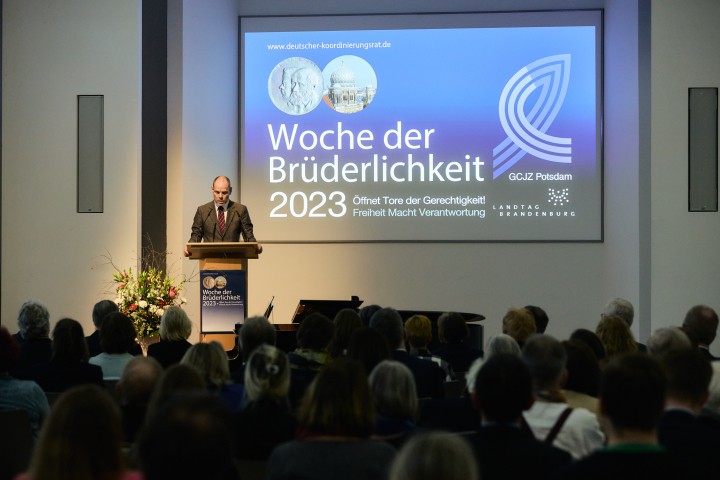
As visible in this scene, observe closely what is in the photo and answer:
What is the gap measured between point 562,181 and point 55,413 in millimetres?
7982

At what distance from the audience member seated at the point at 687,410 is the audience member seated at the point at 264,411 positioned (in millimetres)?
1182

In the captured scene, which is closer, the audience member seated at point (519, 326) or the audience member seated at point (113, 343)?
the audience member seated at point (113, 343)

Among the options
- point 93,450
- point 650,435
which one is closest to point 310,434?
point 93,450

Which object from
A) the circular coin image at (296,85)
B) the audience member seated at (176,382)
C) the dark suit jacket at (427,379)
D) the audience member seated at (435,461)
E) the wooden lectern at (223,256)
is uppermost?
the circular coin image at (296,85)

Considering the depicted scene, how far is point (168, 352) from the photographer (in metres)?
3.79

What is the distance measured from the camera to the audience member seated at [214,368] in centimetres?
267

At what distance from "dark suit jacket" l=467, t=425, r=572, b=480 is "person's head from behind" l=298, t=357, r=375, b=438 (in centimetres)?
30

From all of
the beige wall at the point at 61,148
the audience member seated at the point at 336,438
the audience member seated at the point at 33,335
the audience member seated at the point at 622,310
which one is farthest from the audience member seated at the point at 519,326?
the beige wall at the point at 61,148

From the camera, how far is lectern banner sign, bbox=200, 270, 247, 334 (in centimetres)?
522

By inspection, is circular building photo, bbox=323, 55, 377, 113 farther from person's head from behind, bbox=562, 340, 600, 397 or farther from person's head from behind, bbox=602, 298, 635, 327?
person's head from behind, bbox=562, 340, 600, 397

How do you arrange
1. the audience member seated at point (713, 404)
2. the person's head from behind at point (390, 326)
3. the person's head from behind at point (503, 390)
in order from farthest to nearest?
the person's head from behind at point (390, 326), the audience member seated at point (713, 404), the person's head from behind at point (503, 390)

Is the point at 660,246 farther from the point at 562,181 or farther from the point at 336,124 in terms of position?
the point at 336,124

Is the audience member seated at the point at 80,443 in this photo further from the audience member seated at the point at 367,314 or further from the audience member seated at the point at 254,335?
the audience member seated at the point at 367,314

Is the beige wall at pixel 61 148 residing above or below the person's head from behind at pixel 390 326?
above
